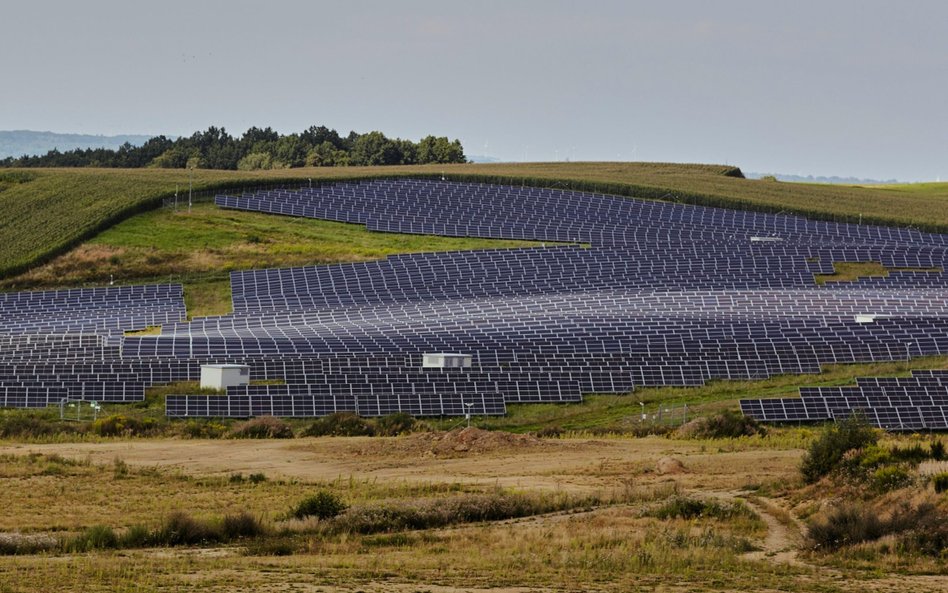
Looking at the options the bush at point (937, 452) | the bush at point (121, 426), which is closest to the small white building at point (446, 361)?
the bush at point (121, 426)

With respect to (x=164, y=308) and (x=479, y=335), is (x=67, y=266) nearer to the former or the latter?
(x=164, y=308)

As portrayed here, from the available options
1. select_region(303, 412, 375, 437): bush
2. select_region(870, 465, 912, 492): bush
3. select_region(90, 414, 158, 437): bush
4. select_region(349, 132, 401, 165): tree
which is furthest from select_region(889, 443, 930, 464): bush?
select_region(349, 132, 401, 165): tree

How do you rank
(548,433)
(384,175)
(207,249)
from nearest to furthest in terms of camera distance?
1. (548,433)
2. (207,249)
3. (384,175)

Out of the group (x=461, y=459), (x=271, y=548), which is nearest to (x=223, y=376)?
(x=461, y=459)

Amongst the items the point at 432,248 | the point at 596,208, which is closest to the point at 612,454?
the point at 432,248

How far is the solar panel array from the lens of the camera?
56844 millimetres

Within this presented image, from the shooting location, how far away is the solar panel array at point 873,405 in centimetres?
5684

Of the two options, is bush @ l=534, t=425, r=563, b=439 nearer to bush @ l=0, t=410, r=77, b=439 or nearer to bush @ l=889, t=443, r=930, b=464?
bush @ l=889, t=443, r=930, b=464

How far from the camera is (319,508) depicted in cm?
3619

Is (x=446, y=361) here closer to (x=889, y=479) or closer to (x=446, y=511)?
(x=446, y=511)

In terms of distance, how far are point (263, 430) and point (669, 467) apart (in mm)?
17910

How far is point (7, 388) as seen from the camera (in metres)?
61.2

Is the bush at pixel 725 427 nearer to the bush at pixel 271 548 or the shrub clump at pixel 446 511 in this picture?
the shrub clump at pixel 446 511

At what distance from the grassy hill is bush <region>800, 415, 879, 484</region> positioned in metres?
71.1
